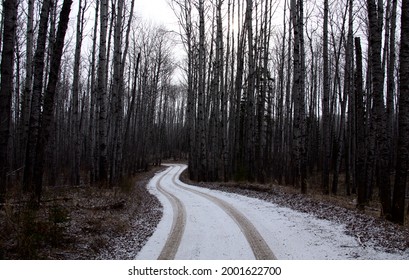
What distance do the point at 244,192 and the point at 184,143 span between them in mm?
55359

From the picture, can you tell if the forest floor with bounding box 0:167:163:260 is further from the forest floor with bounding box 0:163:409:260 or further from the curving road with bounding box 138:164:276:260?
the curving road with bounding box 138:164:276:260

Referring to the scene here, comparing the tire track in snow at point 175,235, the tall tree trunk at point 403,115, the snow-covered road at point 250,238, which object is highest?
the tall tree trunk at point 403,115

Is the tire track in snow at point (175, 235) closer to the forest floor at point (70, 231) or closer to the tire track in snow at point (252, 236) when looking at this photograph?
the forest floor at point (70, 231)

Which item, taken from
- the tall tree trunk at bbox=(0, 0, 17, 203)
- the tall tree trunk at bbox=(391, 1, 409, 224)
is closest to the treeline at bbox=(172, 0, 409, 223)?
the tall tree trunk at bbox=(391, 1, 409, 224)

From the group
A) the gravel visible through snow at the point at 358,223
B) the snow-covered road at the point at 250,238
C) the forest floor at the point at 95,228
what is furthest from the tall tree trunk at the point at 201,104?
the snow-covered road at the point at 250,238

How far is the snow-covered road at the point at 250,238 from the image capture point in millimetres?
6336

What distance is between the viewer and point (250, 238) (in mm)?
7441

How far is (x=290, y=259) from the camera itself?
5.98 meters

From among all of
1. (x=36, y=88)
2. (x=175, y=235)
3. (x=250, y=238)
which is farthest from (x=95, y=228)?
(x=36, y=88)

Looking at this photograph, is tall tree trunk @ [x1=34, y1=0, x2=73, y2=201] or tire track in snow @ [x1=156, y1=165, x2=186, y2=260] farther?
tall tree trunk @ [x1=34, y1=0, x2=73, y2=201]

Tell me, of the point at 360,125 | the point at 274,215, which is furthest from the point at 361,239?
the point at 360,125

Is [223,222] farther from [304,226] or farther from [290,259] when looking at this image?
[290,259]

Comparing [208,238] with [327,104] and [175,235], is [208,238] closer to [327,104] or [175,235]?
[175,235]

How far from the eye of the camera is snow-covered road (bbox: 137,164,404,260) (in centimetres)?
634
